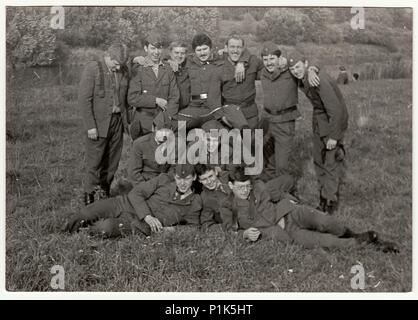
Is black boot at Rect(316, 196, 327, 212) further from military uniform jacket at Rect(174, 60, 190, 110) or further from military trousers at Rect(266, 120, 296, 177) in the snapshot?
military uniform jacket at Rect(174, 60, 190, 110)

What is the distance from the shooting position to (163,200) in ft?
19.0

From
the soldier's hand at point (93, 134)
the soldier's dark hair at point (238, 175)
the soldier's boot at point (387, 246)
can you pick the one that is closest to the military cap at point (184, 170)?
the soldier's dark hair at point (238, 175)

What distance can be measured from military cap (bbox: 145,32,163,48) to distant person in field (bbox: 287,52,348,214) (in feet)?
4.08

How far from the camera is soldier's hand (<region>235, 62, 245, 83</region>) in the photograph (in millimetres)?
5836

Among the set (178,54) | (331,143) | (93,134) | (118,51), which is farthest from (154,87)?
(331,143)

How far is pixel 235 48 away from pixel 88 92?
1.48 m

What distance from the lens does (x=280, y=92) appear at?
5871 mm

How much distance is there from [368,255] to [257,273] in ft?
3.46

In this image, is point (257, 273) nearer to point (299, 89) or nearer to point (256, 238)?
point (256, 238)

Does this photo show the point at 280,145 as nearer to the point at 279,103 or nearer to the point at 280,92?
the point at 279,103

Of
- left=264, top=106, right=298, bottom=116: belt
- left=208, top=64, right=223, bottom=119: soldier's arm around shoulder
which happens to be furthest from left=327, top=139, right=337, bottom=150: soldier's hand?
left=208, top=64, right=223, bottom=119: soldier's arm around shoulder

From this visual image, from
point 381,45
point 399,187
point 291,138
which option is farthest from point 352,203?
point 381,45

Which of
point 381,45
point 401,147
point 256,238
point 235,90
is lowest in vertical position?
point 256,238

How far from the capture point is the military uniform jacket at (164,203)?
18.9 ft
